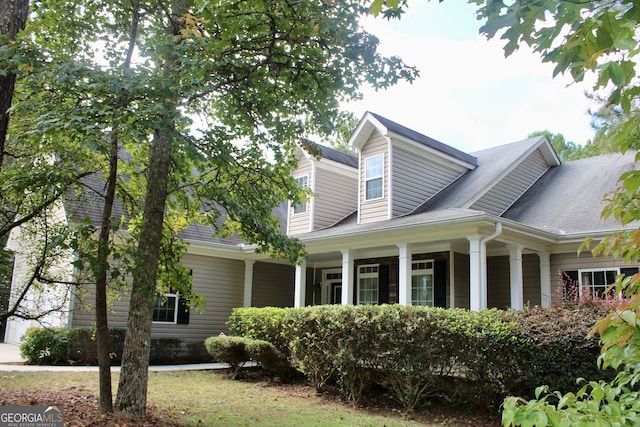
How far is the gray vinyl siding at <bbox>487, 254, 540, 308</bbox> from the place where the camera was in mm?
11844

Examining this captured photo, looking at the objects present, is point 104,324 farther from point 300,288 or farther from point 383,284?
point 383,284

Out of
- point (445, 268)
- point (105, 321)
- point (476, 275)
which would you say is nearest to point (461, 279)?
point (445, 268)

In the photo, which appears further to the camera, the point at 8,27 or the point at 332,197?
the point at 332,197

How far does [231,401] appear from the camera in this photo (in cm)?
845

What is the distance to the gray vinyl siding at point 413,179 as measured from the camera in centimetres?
1304

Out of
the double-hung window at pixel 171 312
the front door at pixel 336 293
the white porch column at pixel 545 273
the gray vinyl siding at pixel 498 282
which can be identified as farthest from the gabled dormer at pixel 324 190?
the white porch column at pixel 545 273

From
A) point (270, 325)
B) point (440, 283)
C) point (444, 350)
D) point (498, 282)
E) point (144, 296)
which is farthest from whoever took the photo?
point (498, 282)

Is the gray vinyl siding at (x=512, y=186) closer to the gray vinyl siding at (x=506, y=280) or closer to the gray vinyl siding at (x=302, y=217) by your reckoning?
the gray vinyl siding at (x=506, y=280)

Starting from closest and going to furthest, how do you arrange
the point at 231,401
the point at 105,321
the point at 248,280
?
the point at 105,321 → the point at 231,401 → the point at 248,280

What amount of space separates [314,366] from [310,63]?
18.8 ft

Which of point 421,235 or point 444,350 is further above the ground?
point 421,235

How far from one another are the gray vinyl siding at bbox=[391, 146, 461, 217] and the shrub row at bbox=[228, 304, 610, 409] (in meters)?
4.44

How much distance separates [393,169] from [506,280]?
3941 mm

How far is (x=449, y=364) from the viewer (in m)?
7.85
